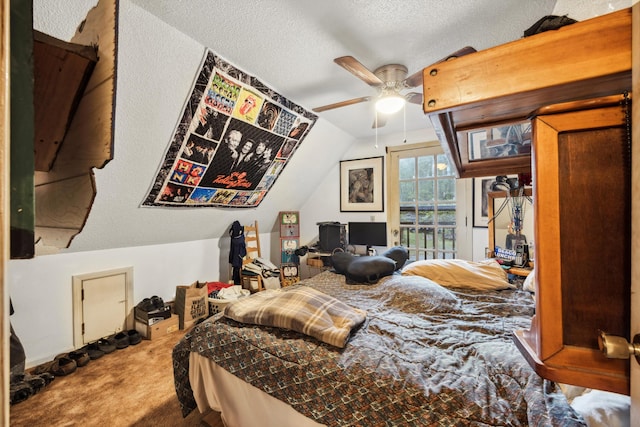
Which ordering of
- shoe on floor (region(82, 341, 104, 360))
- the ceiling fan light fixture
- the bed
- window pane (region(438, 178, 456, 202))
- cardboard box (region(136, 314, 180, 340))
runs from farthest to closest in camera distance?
window pane (region(438, 178, 456, 202)), cardboard box (region(136, 314, 180, 340)), shoe on floor (region(82, 341, 104, 360)), the ceiling fan light fixture, the bed

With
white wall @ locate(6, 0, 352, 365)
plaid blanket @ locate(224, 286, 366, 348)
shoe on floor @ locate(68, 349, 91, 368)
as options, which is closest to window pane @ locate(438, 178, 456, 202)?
white wall @ locate(6, 0, 352, 365)

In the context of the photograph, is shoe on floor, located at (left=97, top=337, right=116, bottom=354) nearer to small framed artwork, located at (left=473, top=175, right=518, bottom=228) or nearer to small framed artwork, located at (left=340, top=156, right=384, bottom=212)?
small framed artwork, located at (left=340, top=156, right=384, bottom=212)

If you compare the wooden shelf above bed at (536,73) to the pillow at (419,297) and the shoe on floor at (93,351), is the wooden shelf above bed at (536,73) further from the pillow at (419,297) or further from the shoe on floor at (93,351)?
the shoe on floor at (93,351)

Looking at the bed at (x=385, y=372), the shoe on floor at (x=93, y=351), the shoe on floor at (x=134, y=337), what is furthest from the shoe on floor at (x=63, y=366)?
the bed at (x=385, y=372)

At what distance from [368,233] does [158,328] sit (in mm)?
2770

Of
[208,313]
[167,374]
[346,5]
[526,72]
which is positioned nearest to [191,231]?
[208,313]

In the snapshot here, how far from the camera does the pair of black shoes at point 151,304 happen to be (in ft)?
9.19

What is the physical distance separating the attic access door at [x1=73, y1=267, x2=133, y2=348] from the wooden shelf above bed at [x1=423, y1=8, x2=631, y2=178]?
330cm

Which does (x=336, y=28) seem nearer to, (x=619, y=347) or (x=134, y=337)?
(x=619, y=347)

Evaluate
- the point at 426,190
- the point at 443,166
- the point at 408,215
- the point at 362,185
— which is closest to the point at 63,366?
the point at 362,185

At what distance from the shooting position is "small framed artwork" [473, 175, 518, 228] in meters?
3.11

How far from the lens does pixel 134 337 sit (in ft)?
8.65

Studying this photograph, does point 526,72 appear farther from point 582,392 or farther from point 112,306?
point 112,306

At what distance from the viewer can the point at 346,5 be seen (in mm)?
1493
